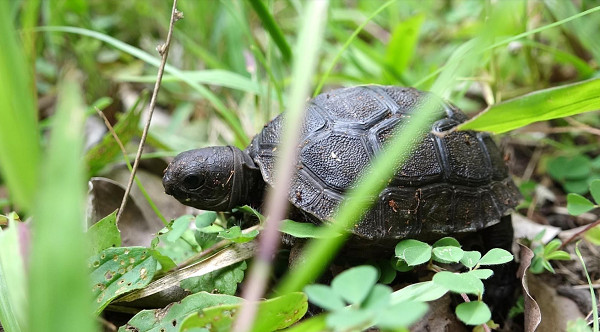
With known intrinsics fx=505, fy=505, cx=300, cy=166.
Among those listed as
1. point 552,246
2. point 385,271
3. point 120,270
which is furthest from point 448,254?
point 120,270

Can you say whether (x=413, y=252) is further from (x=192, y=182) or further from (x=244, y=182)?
(x=192, y=182)

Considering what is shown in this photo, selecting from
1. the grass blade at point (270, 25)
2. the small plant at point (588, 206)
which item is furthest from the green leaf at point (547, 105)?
the grass blade at point (270, 25)

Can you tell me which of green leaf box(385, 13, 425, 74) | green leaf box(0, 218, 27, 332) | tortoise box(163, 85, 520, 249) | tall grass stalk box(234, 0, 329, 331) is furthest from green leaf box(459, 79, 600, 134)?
green leaf box(385, 13, 425, 74)

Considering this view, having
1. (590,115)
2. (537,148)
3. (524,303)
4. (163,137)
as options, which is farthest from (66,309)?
(590,115)

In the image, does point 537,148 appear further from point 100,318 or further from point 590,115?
point 100,318

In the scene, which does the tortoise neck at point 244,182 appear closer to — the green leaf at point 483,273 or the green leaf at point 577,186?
the green leaf at point 483,273
